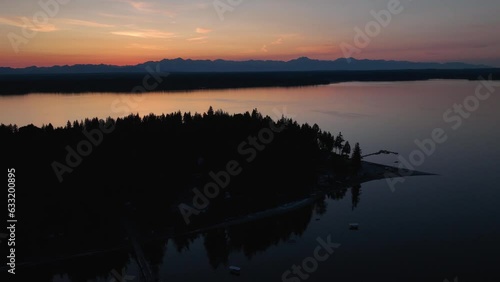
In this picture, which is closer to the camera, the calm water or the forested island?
the calm water

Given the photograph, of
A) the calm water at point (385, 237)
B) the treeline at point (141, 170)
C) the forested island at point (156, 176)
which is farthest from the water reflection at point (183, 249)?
the treeline at point (141, 170)

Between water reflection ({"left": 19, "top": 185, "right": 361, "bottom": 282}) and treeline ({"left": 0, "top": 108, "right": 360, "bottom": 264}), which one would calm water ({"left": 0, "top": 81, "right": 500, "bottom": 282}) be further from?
treeline ({"left": 0, "top": 108, "right": 360, "bottom": 264})

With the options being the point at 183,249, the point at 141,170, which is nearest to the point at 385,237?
the point at 183,249

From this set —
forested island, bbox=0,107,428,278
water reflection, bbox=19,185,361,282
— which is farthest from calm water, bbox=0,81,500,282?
forested island, bbox=0,107,428,278

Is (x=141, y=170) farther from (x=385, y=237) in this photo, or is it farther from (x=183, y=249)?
(x=385, y=237)

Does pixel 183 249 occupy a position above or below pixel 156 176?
below

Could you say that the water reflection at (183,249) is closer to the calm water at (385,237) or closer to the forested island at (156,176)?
the calm water at (385,237)
